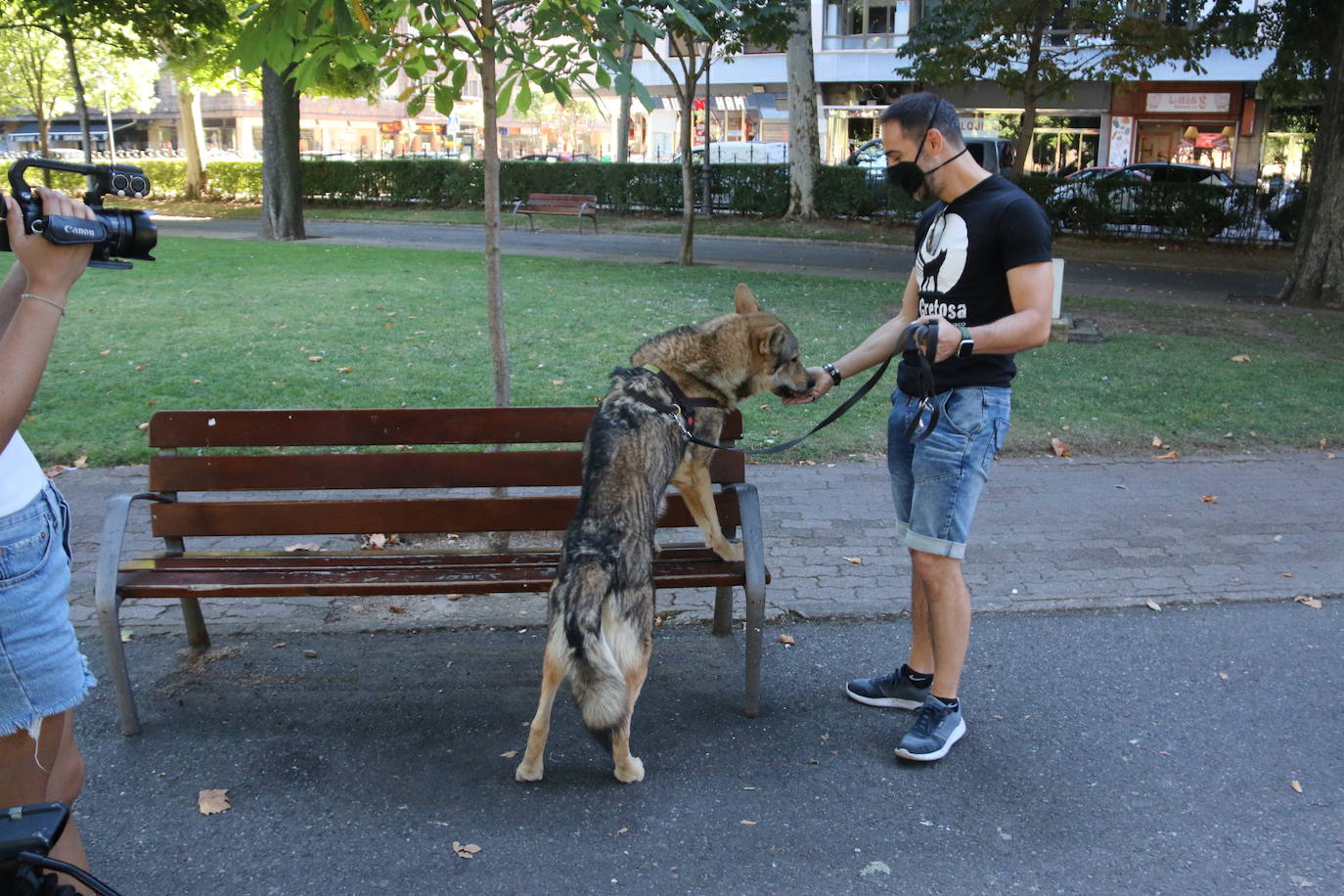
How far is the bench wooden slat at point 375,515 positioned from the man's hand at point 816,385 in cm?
54

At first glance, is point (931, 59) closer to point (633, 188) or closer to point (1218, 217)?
point (1218, 217)

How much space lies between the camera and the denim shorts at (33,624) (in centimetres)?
211

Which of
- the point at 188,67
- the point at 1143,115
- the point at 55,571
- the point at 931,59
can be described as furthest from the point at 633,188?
the point at 55,571

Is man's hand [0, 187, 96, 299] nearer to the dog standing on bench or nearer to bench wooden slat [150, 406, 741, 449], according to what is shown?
the dog standing on bench

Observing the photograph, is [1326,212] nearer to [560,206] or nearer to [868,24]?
[560,206]

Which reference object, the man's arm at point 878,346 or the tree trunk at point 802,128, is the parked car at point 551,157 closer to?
the tree trunk at point 802,128

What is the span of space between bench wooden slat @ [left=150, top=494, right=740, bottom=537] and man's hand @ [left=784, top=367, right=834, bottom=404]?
54 centimetres

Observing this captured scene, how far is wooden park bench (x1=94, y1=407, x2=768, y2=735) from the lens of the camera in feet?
13.2

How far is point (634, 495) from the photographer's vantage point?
3.61m

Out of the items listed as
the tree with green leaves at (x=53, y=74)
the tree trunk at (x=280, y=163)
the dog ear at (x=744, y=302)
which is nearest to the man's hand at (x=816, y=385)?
the dog ear at (x=744, y=302)

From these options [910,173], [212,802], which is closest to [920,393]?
[910,173]

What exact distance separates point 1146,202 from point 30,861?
25.2m

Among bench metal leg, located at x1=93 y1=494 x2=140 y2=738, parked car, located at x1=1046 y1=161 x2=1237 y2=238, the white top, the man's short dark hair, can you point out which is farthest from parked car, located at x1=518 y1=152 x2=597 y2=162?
the white top

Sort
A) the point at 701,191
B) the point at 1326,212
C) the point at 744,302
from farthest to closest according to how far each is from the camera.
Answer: the point at 701,191, the point at 1326,212, the point at 744,302
